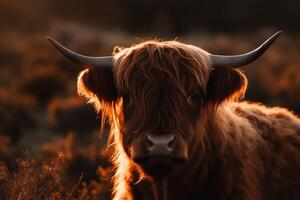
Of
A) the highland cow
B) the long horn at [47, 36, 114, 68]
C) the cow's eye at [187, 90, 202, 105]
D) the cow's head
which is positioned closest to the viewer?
the cow's head

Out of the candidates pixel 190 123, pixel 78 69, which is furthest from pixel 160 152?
pixel 78 69

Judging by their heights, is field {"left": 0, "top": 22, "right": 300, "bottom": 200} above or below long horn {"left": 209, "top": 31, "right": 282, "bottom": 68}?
below

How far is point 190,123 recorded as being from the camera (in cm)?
490

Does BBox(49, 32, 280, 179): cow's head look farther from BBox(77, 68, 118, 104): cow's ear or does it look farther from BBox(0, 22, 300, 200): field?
BBox(0, 22, 300, 200): field

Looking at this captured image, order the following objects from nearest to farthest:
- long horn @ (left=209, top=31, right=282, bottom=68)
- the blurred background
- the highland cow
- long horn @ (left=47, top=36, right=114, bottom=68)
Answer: the highland cow
long horn @ (left=209, top=31, right=282, bottom=68)
long horn @ (left=47, top=36, right=114, bottom=68)
the blurred background

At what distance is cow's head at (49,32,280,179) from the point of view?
4.57m

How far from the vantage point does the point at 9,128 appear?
12625 millimetres

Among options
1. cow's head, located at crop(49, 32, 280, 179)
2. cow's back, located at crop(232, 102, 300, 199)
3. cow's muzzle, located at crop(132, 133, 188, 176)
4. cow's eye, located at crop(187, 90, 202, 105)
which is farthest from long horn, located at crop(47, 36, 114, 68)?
cow's back, located at crop(232, 102, 300, 199)

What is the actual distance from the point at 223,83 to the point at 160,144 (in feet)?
2.94

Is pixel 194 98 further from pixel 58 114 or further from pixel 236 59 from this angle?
pixel 58 114

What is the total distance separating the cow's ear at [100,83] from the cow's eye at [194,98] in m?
0.57

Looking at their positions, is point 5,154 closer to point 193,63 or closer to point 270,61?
point 193,63

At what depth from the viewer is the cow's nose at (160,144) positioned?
14.5ft

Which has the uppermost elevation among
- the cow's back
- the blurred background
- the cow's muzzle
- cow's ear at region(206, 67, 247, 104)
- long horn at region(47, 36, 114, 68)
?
long horn at region(47, 36, 114, 68)
